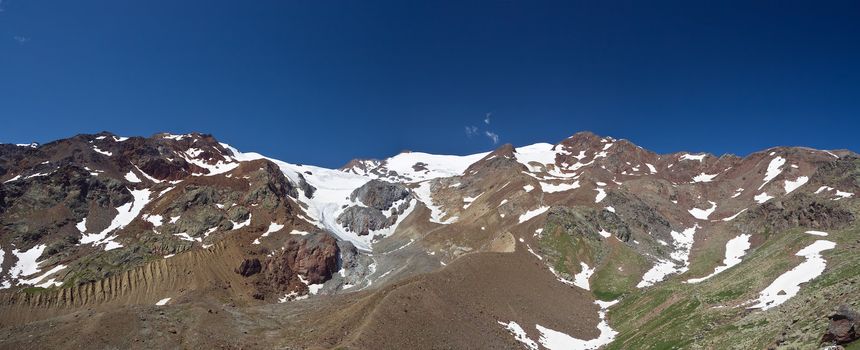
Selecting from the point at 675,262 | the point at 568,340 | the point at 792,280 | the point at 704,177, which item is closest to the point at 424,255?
the point at 675,262

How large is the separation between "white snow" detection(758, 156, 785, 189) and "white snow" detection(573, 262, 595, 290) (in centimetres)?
8277

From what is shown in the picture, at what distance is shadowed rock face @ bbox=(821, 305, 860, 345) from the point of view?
861 inches

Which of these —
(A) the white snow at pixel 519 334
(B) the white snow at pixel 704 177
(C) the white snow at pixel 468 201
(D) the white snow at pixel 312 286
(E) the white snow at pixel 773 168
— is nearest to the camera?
(A) the white snow at pixel 519 334

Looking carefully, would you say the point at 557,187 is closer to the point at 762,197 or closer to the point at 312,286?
the point at 762,197

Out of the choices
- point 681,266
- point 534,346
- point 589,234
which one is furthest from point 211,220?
point 681,266

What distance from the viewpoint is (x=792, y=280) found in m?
47.8

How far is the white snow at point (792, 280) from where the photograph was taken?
4422cm

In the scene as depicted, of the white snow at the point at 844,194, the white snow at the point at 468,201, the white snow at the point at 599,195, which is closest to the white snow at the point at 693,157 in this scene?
the white snow at the point at 599,195

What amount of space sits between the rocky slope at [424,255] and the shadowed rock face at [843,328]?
0.08 metres

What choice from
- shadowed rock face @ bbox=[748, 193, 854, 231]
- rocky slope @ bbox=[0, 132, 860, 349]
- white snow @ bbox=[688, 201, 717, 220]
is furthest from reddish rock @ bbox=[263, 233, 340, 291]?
white snow @ bbox=[688, 201, 717, 220]

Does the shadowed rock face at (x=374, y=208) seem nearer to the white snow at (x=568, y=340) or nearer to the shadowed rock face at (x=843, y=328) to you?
the white snow at (x=568, y=340)

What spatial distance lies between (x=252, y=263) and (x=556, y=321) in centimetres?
7342

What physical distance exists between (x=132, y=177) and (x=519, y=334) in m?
159

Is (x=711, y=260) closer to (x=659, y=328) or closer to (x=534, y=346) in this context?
(x=659, y=328)
